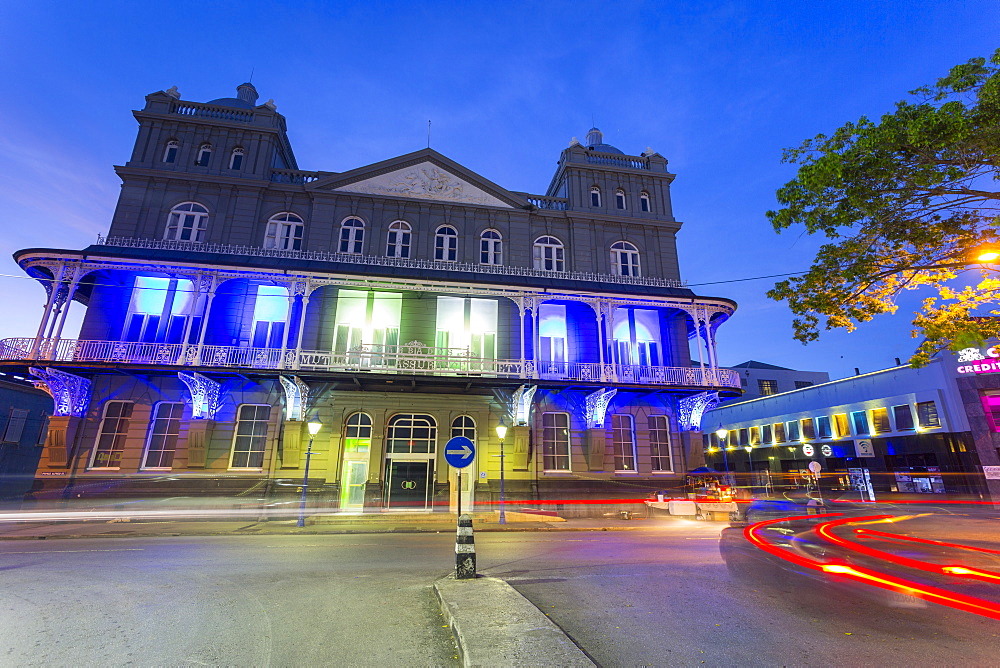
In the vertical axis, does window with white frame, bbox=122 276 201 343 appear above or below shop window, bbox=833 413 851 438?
above

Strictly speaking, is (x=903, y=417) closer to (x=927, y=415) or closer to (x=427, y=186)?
(x=927, y=415)

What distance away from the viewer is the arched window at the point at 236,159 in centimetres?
2438

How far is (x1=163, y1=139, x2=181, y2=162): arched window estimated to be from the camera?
24.0 m

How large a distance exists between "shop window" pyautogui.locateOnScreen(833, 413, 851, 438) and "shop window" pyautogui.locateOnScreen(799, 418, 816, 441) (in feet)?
6.70

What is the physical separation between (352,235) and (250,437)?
34.2 ft

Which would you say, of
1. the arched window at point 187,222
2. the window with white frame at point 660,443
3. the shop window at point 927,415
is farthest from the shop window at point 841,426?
the arched window at point 187,222

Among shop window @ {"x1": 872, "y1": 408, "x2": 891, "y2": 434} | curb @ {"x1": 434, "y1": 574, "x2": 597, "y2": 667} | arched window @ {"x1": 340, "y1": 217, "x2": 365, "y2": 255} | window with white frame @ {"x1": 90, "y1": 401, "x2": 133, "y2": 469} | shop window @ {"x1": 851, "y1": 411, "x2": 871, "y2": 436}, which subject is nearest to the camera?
curb @ {"x1": 434, "y1": 574, "x2": 597, "y2": 667}

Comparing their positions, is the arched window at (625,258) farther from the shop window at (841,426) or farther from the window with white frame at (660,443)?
the shop window at (841,426)

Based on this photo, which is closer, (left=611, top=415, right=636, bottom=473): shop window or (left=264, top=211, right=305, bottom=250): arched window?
(left=611, top=415, right=636, bottom=473): shop window

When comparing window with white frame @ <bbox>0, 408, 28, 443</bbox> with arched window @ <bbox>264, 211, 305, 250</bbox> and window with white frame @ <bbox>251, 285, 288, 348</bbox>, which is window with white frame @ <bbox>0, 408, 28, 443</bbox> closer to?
window with white frame @ <bbox>251, 285, 288, 348</bbox>

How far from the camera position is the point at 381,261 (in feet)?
76.1

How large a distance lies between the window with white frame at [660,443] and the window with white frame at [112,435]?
22275 millimetres

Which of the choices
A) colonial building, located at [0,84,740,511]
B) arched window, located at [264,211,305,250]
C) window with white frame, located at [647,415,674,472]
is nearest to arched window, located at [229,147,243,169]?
colonial building, located at [0,84,740,511]

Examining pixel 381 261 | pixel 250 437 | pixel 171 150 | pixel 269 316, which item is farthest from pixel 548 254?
pixel 171 150
